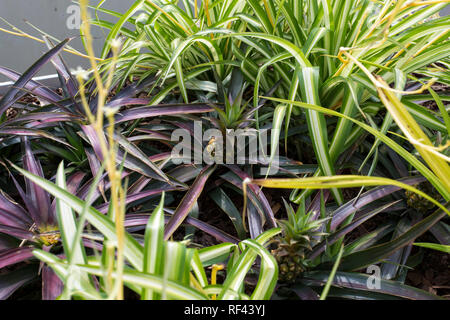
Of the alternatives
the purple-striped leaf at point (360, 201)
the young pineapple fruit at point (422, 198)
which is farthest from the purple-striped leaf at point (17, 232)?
the young pineapple fruit at point (422, 198)

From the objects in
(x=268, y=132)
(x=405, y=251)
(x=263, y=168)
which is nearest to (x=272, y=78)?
(x=268, y=132)

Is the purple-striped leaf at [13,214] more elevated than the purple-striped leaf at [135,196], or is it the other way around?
the purple-striped leaf at [135,196]

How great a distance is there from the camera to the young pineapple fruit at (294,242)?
30.5 inches

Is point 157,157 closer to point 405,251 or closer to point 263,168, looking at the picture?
point 263,168

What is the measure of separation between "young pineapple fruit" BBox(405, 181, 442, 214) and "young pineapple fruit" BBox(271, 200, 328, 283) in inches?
12.5

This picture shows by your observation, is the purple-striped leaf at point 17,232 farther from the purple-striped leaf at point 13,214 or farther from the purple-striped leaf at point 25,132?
the purple-striped leaf at point 25,132

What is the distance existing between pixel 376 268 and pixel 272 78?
643 mm

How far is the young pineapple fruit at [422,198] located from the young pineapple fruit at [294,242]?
0.32 m

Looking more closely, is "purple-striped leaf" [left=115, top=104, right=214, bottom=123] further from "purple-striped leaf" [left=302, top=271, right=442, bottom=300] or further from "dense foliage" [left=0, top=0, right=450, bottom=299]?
"purple-striped leaf" [left=302, top=271, right=442, bottom=300]

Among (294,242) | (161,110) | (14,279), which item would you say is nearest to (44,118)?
(161,110)

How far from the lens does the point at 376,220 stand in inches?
42.6

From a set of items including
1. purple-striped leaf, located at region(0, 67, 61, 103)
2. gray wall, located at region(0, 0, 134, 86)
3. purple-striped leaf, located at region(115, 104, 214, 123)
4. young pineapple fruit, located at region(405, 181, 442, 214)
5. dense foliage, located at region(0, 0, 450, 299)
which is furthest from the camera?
gray wall, located at region(0, 0, 134, 86)

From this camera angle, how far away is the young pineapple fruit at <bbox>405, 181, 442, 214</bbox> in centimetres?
96

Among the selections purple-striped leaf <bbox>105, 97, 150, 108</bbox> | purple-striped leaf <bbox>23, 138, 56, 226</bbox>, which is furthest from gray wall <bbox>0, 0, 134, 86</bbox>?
purple-striped leaf <bbox>23, 138, 56, 226</bbox>
